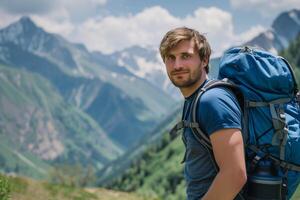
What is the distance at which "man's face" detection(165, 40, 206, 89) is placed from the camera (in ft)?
19.2

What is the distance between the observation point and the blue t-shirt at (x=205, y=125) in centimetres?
522

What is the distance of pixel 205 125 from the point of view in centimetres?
536

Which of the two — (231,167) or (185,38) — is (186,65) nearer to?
(185,38)

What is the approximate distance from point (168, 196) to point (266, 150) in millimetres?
133903

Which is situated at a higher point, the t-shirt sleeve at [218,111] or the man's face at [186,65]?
the man's face at [186,65]

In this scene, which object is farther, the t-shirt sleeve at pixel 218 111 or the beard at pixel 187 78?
the beard at pixel 187 78

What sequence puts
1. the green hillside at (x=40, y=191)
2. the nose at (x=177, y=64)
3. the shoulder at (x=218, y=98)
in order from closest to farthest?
the shoulder at (x=218, y=98) → the nose at (x=177, y=64) → the green hillside at (x=40, y=191)

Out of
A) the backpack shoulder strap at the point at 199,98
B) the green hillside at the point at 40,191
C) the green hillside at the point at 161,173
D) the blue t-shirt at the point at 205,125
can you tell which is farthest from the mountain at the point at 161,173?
the backpack shoulder strap at the point at 199,98

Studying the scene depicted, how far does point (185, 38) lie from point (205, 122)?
1135 mm

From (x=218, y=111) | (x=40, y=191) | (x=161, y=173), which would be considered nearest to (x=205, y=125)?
(x=218, y=111)

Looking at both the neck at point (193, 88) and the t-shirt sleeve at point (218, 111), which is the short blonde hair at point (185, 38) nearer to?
the neck at point (193, 88)

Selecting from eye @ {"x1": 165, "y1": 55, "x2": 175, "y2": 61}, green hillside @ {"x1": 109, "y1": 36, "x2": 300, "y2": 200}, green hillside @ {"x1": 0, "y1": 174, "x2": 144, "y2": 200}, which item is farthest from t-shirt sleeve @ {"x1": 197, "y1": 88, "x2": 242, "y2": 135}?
green hillside @ {"x1": 109, "y1": 36, "x2": 300, "y2": 200}

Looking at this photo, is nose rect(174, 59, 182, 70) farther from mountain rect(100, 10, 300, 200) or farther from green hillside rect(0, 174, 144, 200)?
mountain rect(100, 10, 300, 200)

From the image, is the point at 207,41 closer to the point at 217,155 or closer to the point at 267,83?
the point at 267,83
